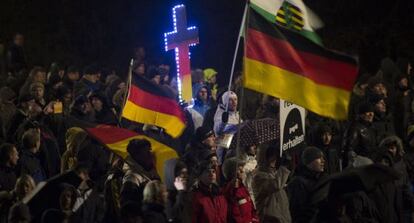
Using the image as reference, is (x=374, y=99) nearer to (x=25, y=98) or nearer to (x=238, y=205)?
(x=238, y=205)

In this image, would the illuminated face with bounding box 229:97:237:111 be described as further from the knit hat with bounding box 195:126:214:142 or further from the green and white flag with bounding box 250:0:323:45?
the green and white flag with bounding box 250:0:323:45

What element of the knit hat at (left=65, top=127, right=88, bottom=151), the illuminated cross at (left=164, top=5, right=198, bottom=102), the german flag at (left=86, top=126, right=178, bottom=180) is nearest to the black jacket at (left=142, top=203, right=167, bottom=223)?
the german flag at (left=86, top=126, right=178, bottom=180)

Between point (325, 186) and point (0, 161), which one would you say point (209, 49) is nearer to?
point (0, 161)

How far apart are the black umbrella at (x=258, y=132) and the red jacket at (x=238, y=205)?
2798 mm

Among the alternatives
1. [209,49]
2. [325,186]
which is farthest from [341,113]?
[209,49]

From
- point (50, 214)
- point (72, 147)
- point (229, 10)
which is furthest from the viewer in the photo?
point (229, 10)

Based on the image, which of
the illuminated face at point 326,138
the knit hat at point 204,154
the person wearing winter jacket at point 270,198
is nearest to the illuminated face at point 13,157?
the knit hat at point 204,154

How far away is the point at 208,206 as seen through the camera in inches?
450

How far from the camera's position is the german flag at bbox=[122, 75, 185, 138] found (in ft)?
46.6

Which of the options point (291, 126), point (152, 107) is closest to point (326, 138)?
point (291, 126)

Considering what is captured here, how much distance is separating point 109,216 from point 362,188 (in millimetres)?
2586

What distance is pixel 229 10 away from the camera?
83.4 ft

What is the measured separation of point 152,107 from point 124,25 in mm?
12119

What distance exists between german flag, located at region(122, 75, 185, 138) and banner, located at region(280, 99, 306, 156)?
4.16 feet
